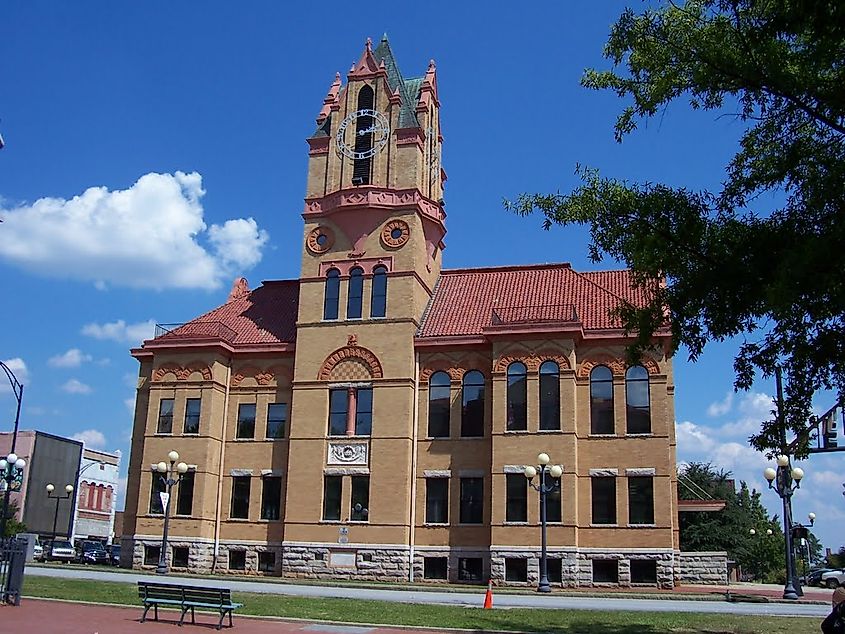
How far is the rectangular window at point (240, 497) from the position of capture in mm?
40938

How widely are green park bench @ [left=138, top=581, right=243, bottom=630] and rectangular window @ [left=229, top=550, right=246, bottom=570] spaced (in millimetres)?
22200

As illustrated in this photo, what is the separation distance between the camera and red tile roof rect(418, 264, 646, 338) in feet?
125

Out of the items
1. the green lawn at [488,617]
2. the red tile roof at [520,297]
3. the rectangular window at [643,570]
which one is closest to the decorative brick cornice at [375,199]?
the red tile roof at [520,297]

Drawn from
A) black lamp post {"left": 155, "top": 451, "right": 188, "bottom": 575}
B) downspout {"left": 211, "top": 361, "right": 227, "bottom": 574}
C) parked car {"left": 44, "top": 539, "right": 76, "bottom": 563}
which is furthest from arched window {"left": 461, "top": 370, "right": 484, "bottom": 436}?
parked car {"left": 44, "top": 539, "right": 76, "bottom": 563}

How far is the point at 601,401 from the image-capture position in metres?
37.2

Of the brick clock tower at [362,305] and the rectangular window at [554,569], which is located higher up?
the brick clock tower at [362,305]

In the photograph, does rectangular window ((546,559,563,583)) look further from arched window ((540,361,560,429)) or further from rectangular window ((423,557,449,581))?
arched window ((540,361,560,429))

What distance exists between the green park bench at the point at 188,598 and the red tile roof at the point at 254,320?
24.0 metres

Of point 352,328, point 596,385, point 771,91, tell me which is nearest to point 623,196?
point 771,91

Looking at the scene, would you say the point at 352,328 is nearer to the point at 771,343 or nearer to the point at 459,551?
the point at 459,551

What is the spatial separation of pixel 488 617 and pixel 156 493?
24.9 metres

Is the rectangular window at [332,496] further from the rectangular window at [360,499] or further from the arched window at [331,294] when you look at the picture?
the arched window at [331,294]

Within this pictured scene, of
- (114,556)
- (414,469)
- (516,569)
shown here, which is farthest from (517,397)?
(114,556)

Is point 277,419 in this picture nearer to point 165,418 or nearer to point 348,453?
point 348,453
